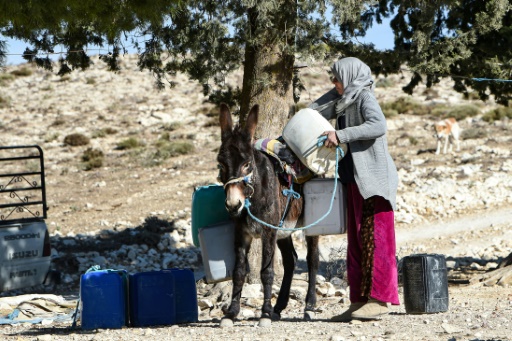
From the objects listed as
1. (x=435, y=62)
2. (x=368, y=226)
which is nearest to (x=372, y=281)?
(x=368, y=226)

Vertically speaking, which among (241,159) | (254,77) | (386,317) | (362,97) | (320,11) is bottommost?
(386,317)

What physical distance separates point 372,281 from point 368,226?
1.52 feet

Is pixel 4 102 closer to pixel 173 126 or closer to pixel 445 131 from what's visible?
pixel 173 126

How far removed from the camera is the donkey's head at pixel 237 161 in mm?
7168

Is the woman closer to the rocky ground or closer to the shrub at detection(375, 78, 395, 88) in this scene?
the rocky ground

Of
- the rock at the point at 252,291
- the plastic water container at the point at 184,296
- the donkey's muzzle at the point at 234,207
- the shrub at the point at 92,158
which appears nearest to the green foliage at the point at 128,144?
the shrub at the point at 92,158

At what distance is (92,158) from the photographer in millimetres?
30406

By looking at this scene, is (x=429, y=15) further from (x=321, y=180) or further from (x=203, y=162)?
(x=203, y=162)

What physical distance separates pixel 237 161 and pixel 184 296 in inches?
60.5

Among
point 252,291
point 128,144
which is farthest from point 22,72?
point 252,291

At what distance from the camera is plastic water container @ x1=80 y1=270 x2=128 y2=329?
25.4ft

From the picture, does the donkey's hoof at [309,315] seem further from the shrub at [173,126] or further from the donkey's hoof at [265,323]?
the shrub at [173,126]

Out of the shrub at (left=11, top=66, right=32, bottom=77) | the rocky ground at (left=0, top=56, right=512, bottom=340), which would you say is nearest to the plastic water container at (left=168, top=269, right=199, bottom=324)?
the rocky ground at (left=0, top=56, right=512, bottom=340)

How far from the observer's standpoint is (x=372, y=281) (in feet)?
24.4
